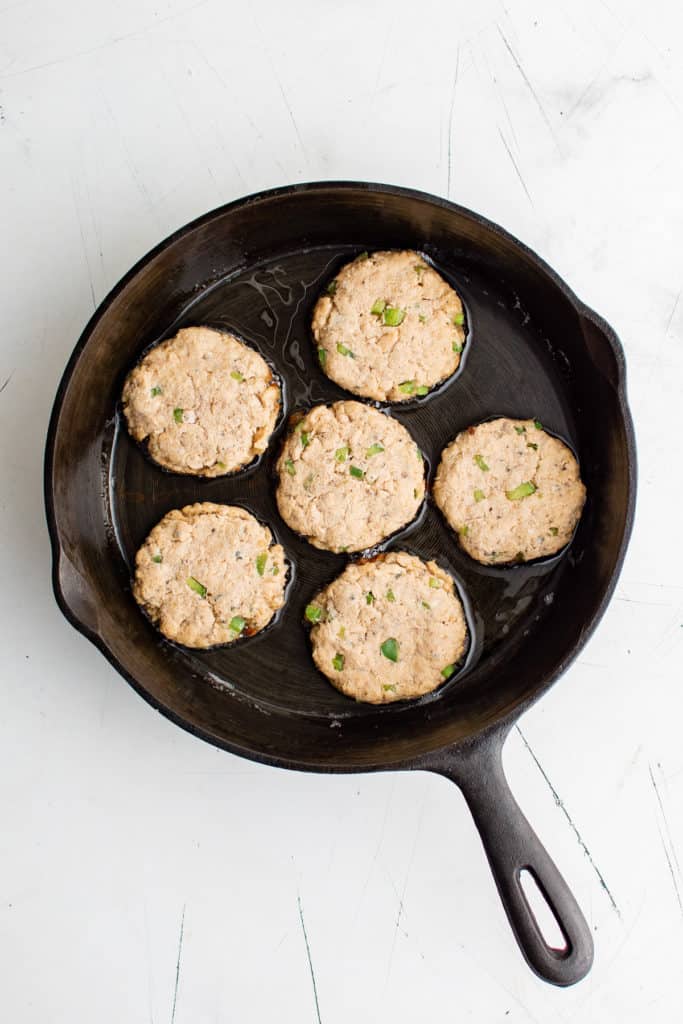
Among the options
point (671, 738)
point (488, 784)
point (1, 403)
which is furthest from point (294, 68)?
point (671, 738)

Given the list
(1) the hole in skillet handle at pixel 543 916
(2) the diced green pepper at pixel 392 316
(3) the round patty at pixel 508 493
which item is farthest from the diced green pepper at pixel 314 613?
(1) the hole in skillet handle at pixel 543 916

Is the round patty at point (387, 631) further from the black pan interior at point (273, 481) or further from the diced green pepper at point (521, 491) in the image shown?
the diced green pepper at point (521, 491)

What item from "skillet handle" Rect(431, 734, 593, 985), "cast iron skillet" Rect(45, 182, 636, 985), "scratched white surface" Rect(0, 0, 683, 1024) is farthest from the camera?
"scratched white surface" Rect(0, 0, 683, 1024)

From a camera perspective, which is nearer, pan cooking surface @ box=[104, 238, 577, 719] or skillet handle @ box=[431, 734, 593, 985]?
skillet handle @ box=[431, 734, 593, 985]

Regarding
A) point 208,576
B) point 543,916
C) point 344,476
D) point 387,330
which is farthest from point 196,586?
point 543,916

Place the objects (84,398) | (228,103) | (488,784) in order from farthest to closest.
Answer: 1. (228,103)
2. (84,398)
3. (488,784)

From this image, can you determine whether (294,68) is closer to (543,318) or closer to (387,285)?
(387,285)

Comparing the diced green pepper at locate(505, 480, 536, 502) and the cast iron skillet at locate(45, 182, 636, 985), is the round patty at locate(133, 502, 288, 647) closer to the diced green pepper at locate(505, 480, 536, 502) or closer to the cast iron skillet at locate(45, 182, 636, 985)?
the cast iron skillet at locate(45, 182, 636, 985)

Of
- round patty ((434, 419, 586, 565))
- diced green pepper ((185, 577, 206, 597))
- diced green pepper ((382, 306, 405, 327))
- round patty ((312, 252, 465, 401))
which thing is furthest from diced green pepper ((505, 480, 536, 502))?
diced green pepper ((185, 577, 206, 597))
